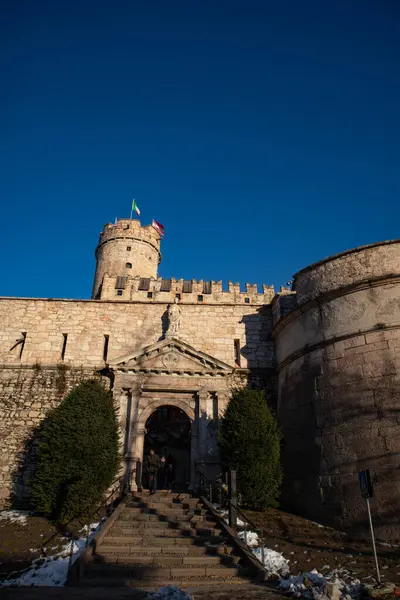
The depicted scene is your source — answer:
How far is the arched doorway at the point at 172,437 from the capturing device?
22453 mm

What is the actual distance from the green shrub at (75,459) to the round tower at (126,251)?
2290 centimetres

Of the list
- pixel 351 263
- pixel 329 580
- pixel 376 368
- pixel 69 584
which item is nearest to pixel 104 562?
pixel 69 584

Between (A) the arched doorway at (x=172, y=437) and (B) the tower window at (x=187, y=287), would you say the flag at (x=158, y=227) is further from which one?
(A) the arched doorway at (x=172, y=437)

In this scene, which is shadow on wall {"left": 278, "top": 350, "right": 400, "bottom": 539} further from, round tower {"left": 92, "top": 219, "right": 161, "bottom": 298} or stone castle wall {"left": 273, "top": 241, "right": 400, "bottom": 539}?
round tower {"left": 92, "top": 219, "right": 161, "bottom": 298}

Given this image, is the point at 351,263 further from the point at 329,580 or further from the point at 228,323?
the point at 329,580

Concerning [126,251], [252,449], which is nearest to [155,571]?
[252,449]

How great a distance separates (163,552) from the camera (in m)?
9.70

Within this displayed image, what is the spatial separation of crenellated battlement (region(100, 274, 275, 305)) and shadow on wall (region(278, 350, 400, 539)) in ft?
49.3

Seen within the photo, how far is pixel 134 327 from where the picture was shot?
19359mm

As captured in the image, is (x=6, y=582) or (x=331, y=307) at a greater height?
(x=331, y=307)

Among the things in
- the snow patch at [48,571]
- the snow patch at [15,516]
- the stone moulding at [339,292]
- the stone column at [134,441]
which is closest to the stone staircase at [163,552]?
the snow patch at [48,571]

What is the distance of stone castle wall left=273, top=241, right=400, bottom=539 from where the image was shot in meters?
12.3

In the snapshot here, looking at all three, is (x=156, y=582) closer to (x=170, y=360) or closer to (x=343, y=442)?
(x=343, y=442)

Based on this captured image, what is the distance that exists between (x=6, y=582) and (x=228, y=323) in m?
12.9
